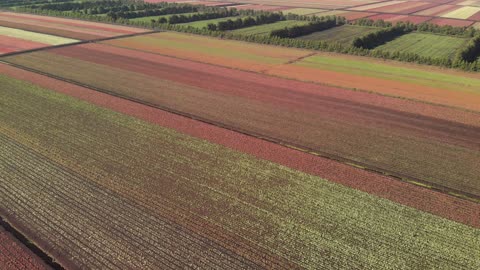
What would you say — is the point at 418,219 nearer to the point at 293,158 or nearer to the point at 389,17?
the point at 293,158

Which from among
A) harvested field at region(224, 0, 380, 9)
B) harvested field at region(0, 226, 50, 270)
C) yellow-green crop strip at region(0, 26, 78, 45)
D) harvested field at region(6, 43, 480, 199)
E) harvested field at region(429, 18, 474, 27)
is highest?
harvested field at region(224, 0, 380, 9)

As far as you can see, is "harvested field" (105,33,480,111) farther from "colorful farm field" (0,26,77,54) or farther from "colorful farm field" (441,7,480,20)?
"colorful farm field" (441,7,480,20)

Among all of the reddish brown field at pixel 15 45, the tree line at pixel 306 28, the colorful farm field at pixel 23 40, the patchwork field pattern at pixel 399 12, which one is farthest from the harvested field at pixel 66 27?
the patchwork field pattern at pixel 399 12

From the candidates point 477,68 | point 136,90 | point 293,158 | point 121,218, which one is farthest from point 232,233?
point 477,68

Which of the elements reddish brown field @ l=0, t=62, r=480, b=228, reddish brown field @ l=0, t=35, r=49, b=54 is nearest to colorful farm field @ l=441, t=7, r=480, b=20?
reddish brown field @ l=0, t=62, r=480, b=228

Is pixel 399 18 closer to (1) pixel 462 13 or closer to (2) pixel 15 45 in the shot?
(1) pixel 462 13

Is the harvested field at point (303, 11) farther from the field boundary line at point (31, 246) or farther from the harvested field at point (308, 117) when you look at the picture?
the field boundary line at point (31, 246)

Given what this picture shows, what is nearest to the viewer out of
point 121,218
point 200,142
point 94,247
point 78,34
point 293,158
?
point 94,247
